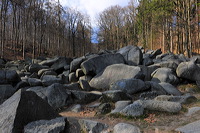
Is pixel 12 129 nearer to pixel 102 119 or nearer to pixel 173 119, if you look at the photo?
pixel 102 119

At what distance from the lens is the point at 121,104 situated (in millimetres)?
6656

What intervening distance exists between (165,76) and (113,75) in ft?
10.8

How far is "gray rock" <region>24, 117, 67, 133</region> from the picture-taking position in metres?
3.99

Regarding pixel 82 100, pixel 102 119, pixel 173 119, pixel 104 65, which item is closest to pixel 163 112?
pixel 173 119

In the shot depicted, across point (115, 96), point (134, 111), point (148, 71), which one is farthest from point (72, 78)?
point (134, 111)

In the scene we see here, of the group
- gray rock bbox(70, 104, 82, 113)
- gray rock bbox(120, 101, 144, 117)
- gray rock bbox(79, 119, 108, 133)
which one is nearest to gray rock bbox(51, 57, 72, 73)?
gray rock bbox(70, 104, 82, 113)

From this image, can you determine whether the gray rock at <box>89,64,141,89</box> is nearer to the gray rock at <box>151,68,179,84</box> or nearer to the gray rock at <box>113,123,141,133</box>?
the gray rock at <box>151,68,179,84</box>

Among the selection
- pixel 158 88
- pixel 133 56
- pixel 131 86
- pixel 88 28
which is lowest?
pixel 158 88

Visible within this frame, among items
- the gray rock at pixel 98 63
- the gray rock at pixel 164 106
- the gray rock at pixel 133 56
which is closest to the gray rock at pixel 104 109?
the gray rock at pixel 164 106

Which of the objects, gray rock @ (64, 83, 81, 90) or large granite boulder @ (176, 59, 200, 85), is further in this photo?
large granite boulder @ (176, 59, 200, 85)

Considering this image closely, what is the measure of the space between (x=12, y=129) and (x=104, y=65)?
9.07 metres

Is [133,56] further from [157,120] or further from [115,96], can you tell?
[157,120]

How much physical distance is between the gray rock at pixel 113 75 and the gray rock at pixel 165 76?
5.69ft

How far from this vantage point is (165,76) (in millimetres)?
10906
